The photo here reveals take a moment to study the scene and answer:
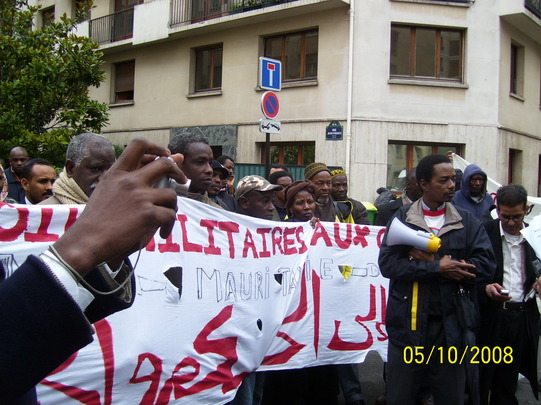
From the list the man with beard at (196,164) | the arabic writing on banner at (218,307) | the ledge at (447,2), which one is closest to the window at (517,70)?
the ledge at (447,2)

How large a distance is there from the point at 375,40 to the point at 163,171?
14.1 m

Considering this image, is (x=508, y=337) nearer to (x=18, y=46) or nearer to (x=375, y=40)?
(x=18, y=46)

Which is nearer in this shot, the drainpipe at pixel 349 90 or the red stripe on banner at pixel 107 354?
the red stripe on banner at pixel 107 354

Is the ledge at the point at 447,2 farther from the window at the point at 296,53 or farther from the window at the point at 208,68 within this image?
the window at the point at 208,68

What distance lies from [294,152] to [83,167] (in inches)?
492

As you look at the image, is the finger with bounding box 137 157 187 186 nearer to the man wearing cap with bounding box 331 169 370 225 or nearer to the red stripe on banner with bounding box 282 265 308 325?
A: the red stripe on banner with bounding box 282 265 308 325

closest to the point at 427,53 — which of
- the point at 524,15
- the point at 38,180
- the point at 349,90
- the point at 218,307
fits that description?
the point at 349,90

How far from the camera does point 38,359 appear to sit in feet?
3.11

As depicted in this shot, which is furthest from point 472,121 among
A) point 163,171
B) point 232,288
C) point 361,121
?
point 163,171

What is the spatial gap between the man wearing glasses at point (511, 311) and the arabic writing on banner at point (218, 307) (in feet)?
3.09

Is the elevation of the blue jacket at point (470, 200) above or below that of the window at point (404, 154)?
below

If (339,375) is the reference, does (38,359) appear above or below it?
above

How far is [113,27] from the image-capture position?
779 inches

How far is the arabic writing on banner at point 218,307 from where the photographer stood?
291cm
